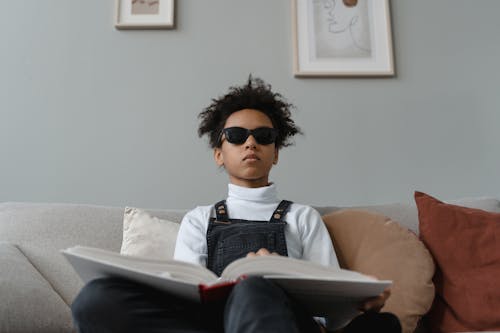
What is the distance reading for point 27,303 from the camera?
3.41 ft

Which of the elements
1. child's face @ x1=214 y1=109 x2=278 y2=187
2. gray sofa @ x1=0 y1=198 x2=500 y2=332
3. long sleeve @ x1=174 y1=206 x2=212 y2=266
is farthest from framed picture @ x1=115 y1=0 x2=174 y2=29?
long sleeve @ x1=174 y1=206 x2=212 y2=266

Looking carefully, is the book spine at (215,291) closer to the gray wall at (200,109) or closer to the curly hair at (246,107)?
the curly hair at (246,107)

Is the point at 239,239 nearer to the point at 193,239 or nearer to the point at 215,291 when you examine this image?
the point at 193,239

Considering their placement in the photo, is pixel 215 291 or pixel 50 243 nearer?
pixel 215 291

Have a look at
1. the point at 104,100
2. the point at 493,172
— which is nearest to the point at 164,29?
the point at 104,100

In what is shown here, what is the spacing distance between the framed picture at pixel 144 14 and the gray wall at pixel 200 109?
0.04 m

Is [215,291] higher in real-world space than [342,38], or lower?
lower

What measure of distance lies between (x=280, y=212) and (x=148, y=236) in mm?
385

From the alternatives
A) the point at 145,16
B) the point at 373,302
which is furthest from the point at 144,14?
the point at 373,302

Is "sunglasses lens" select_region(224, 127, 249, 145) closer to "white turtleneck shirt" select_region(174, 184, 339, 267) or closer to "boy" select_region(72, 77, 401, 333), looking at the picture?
"boy" select_region(72, 77, 401, 333)

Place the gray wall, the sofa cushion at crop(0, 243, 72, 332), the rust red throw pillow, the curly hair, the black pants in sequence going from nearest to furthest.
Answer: the black pants < the sofa cushion at crop(0, 243, 72, 332) < the rust red throw pillow < the curly hair < the gray wall

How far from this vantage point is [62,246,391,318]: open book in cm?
74

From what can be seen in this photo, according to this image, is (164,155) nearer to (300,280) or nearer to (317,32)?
(317,32)

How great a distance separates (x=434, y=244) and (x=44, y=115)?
4.86 ft
